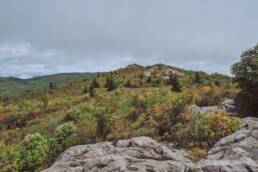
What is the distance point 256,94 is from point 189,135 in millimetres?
5351

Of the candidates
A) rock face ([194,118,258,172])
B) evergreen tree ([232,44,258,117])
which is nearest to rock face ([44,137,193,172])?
rock face ([194,118,258,172])

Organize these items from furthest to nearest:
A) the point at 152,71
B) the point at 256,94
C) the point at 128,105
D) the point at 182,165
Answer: the point at 152,71
the point at 128,105
the point at 256,94
the point at 182,165

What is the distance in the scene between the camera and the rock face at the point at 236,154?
683cm

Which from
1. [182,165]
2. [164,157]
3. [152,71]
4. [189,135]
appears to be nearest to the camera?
[182,165]

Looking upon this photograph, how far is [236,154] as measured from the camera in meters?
7.98

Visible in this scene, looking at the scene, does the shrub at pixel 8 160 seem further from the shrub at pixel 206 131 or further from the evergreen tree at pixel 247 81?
the evergreen tree at pixel 247 81

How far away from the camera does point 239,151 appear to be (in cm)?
809

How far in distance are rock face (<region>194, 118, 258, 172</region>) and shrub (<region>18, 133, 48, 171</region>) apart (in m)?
5.77

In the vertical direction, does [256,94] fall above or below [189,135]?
above

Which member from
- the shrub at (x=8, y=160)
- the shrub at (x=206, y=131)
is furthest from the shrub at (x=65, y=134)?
the shrub at (x=206, y=131)

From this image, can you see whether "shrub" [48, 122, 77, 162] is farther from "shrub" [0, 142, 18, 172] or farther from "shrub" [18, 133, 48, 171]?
"shrub" [0, 142, 18, 172]

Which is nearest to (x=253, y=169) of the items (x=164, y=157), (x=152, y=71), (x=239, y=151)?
(x=239, y=151)

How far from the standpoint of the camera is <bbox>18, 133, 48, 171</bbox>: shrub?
11344 millimetres

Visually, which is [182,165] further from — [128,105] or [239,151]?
[128,105]
